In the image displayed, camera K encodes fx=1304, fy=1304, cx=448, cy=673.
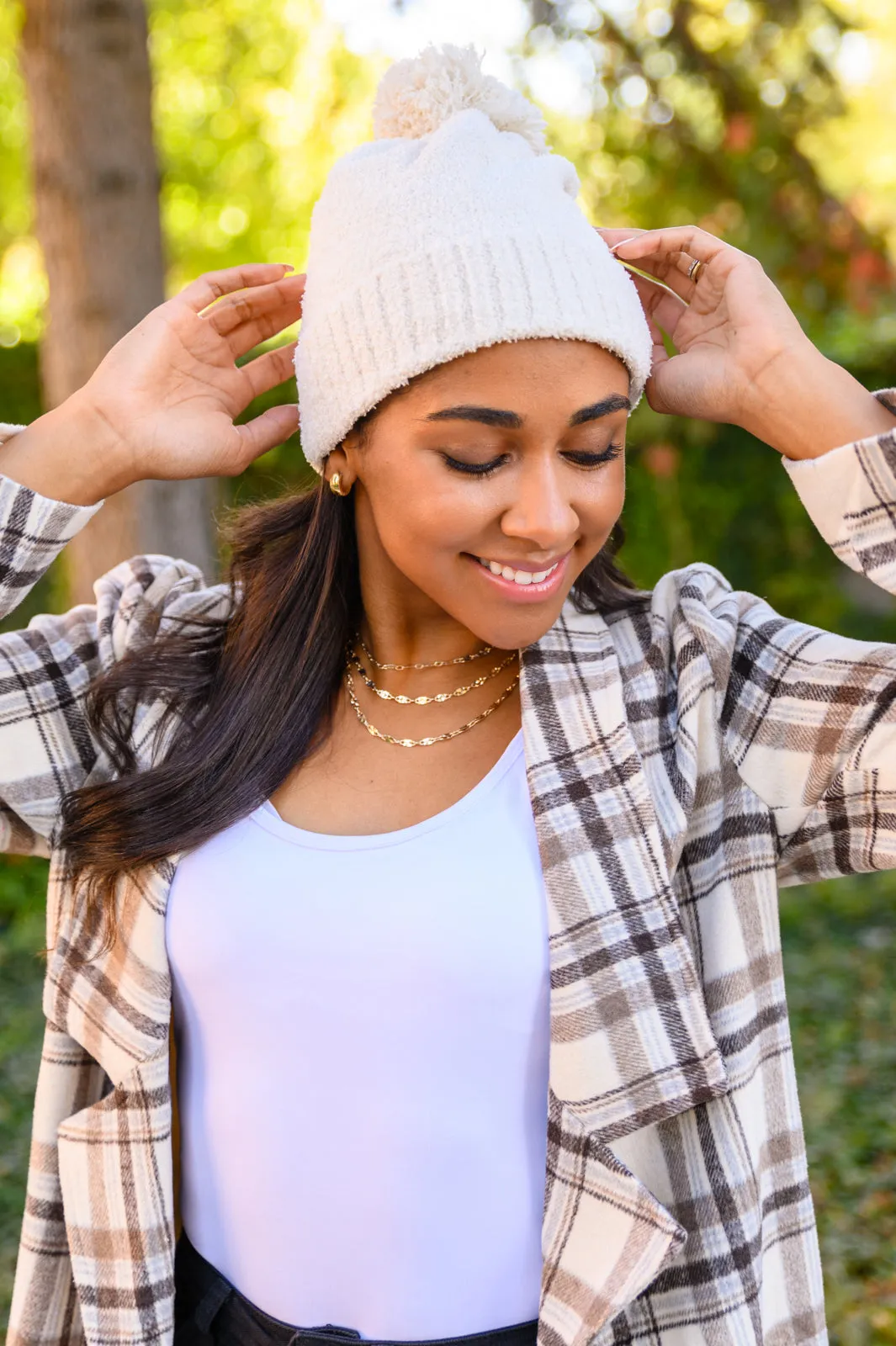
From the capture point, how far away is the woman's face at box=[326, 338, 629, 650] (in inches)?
67.1

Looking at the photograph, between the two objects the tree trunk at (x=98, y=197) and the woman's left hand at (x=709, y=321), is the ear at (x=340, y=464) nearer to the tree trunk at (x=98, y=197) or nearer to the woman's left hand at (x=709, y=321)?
→ the woman's left hand at (x=709, y=321)

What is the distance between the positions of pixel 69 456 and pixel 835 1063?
3832 millimetres

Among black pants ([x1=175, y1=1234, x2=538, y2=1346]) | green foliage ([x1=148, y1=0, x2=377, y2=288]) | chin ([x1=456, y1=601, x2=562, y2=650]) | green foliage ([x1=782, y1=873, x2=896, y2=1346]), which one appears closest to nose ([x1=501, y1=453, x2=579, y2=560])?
chin ([x1=456, y1=601, x2=562, y2=650])

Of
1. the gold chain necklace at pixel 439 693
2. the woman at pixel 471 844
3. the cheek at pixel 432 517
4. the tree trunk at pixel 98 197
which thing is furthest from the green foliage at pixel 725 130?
the cheek at pixel 432 517

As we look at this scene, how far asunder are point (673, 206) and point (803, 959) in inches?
128

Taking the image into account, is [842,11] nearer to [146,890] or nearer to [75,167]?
[75,167]

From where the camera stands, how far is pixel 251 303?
2.17m

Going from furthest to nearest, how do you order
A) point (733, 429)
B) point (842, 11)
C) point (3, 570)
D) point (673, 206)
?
point (733, 429) < point (673, 206) < point (842, 11) < point (3, 570)

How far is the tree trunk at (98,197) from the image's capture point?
4039 millimetres

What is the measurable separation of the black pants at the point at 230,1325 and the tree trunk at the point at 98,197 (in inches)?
107

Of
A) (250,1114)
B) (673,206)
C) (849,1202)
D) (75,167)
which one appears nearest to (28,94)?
(75,167)

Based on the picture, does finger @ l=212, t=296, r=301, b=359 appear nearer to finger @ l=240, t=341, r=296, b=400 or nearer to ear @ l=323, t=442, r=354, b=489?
finger @ l=240, t=341, r=296, b=400

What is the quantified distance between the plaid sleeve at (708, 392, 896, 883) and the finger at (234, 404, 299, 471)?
827mm

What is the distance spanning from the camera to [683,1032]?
1684 millimetres
